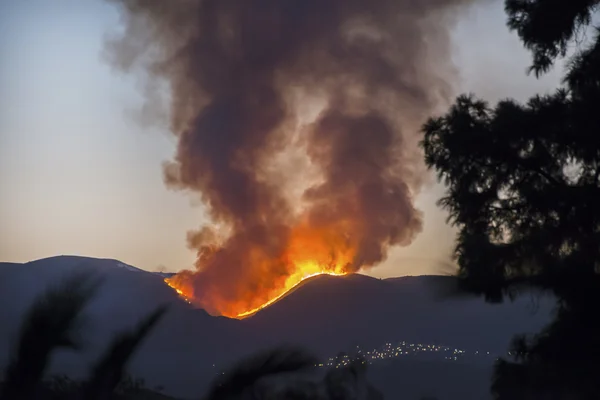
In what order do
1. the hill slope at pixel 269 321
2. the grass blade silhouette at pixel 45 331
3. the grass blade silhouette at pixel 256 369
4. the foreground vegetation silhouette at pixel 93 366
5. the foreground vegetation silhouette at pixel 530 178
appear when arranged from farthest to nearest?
the foreground vegetation silhouette at pixel 530 178 → the hill slope at pixel 269 321 → the grass blade silhouette at pixel 45 331 → the foreground vegetation silhouette at pixel 93 366 → the grass blade silhouette at pixel 256 369

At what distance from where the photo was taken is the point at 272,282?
104 feet

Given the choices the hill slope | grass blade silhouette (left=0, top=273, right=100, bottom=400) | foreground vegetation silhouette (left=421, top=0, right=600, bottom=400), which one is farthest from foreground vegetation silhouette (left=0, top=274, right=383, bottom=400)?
foreground vegetation silhouette (left=421, top=0, right=600, bottom=400)

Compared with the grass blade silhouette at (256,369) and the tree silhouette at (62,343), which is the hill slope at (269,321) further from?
the grass blade silhouette at (256,369)

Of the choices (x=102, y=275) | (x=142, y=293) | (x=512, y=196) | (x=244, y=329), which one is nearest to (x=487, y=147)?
(x=512, y=196)

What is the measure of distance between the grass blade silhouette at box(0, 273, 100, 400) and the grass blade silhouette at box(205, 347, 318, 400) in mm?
816

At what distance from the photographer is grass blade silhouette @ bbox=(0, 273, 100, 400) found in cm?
445

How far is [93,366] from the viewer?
478cm

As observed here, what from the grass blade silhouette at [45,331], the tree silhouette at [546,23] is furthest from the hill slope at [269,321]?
the tree silhouette at [546,23]

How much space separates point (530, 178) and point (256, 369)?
9984mm

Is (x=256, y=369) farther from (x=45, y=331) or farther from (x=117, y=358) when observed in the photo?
(x=45, y=331)

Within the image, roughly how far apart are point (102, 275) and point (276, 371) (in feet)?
4.24

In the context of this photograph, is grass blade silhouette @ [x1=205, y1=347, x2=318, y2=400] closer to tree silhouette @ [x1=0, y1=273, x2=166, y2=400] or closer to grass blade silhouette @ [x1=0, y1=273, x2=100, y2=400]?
tree silhouette @ [x1=0, y1=273, x2=166, y2=400]

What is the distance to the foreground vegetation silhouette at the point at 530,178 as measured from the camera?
10.8 metres

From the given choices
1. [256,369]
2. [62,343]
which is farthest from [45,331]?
[256,369]
